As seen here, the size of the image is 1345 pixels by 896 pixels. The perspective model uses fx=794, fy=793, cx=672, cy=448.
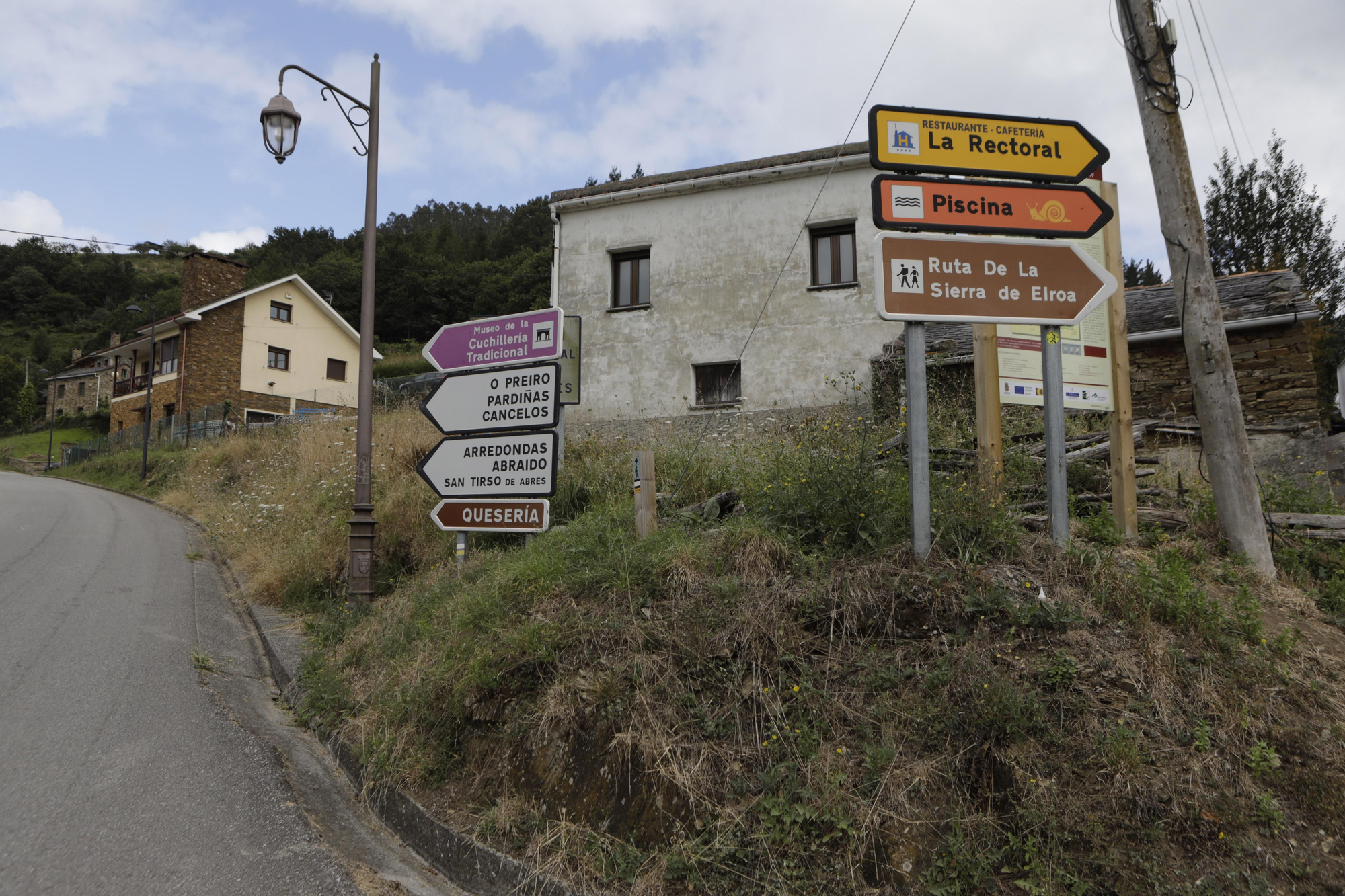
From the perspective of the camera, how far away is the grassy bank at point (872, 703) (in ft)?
9.53

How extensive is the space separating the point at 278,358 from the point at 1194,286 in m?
38.4

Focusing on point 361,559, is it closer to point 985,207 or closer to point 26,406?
point 985,207

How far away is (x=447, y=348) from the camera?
6.88m

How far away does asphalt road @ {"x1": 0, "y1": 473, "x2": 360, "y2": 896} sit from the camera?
340 cm

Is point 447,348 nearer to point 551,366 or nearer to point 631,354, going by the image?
point 551,366

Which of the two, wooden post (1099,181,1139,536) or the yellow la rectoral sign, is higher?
the yellow la rectoral sign

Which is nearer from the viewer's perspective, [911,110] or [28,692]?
[911,110]

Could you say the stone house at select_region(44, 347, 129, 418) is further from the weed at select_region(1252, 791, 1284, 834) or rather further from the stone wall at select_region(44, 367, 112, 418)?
the weed at select_region(1252, 791, 1284, 834)

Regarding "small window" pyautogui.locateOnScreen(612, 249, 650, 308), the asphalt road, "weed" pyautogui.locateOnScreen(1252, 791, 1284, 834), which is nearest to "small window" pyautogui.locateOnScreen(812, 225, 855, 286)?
"small window" pyautogui.locateOnScreen(612, 249, 650, 308)

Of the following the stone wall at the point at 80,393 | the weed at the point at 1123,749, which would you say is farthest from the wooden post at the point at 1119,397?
the stone wall at the point at 80,393

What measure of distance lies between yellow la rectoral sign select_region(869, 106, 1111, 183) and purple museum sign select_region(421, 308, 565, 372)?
280cm

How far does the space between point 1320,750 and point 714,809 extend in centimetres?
240

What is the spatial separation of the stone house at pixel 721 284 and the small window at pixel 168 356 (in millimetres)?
26178

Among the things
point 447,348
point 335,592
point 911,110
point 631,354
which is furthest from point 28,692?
point 631,354
